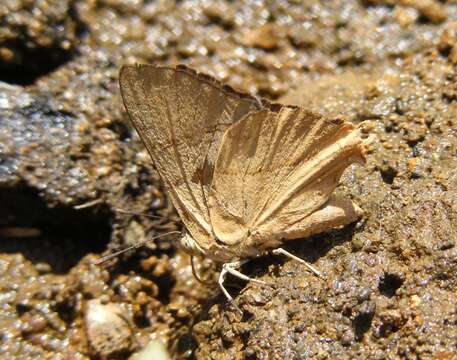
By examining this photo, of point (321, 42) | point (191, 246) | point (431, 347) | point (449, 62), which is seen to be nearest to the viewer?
point (431, 347)

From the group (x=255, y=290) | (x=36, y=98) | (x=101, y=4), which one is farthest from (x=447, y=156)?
(x=101, y=4)

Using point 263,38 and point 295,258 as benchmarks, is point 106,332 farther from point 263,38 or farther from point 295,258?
point 263,38

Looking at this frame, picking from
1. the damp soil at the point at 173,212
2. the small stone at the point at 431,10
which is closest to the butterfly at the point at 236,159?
the damp soil at the point at 173,212

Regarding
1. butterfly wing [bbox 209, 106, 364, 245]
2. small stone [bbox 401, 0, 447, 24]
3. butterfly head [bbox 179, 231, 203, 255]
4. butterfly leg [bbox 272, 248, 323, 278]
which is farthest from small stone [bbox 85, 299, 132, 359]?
small stone [bbox 401, 0, 447, 24]

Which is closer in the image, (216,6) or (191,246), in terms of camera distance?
(191,246)

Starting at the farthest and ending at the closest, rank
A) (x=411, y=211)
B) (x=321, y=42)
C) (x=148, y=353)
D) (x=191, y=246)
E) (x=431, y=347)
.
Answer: (x=321, y=42)
(x=148, y=353)
(x=191, y=246)
(x=411, y=211)
(x=431, y=347)

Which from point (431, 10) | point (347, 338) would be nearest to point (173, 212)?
point (347, 338)

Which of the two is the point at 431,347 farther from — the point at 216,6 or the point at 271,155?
the point at 216,6

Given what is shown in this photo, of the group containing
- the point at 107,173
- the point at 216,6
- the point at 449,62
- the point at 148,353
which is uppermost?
the point at 449,62
